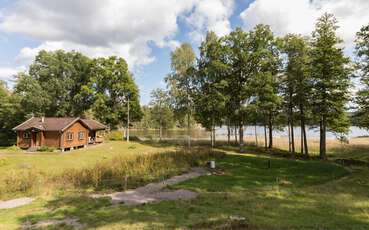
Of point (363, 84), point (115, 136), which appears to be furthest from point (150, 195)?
point (115, 136)

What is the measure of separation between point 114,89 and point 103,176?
31408 mm

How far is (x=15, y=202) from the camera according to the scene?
1094 cm

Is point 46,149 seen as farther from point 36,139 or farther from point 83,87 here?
point 83,87

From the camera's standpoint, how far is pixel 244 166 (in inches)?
767

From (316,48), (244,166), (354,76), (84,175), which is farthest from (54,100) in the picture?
(354,76)

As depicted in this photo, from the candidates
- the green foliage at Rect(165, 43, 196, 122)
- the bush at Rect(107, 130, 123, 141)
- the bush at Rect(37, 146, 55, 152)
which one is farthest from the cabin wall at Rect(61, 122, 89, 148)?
the green foliage at Rect(165, 43, 196, 122)

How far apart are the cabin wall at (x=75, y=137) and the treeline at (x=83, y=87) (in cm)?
801

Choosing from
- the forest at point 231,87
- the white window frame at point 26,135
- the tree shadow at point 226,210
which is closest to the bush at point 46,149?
the white window frame at point 26,135

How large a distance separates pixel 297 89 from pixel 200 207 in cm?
2149

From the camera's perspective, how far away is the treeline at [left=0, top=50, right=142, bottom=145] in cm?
4316

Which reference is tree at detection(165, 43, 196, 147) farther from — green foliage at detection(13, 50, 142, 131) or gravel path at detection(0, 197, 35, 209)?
gravel path at detection(0, 197, 35, 209)

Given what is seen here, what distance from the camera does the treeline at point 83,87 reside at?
142ft

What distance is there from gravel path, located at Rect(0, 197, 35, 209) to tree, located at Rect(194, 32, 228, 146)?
22914mm

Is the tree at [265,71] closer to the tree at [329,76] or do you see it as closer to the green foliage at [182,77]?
the tree at [329,76]
